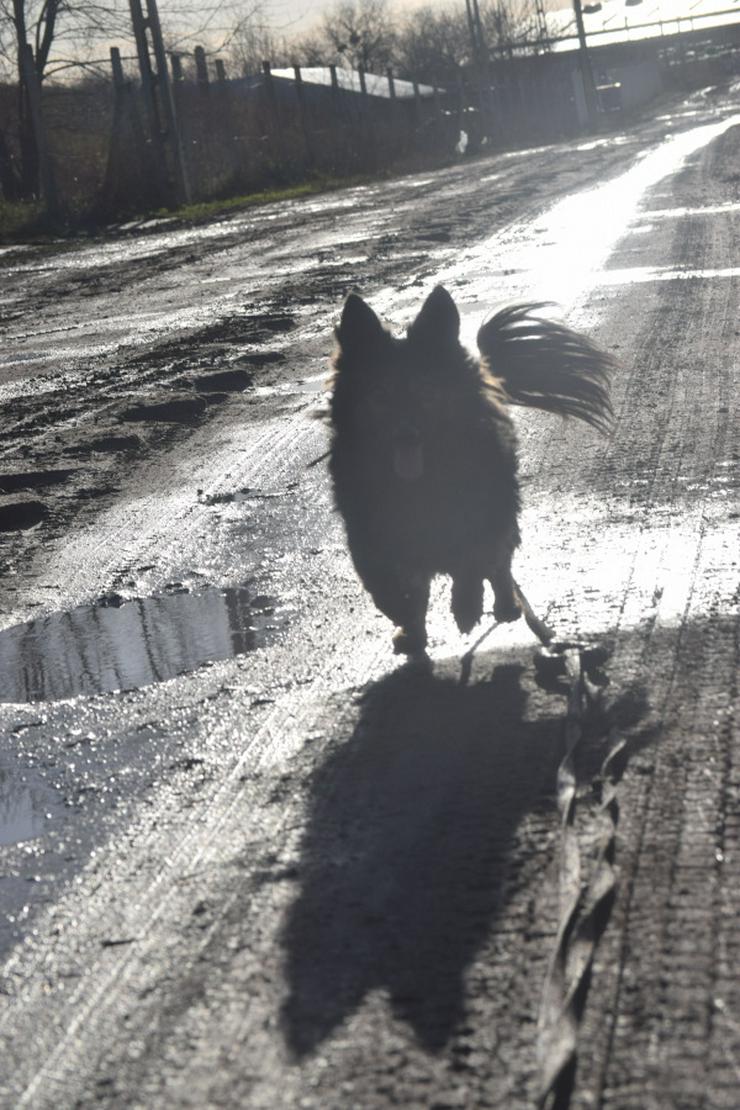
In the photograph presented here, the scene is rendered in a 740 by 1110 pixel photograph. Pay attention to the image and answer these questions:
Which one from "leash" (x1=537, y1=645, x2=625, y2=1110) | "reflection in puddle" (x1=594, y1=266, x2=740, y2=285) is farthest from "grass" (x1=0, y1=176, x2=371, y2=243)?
"leash" (x1=537, y1=645, x2=625, y2=1110)

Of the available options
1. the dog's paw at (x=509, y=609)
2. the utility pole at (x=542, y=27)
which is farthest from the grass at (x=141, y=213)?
the utility pole at (x=542, y=27)

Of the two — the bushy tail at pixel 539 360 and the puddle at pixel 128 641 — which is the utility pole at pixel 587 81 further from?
the puddle at pixel 128 641

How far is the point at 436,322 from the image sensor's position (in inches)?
215

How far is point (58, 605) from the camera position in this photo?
21.5ft

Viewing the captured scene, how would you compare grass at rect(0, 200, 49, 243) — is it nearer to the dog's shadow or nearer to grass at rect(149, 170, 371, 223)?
grass at rect(149, 170, 371, 223)

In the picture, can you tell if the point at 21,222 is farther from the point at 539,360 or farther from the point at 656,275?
the point at 539,360

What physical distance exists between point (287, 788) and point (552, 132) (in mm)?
65974

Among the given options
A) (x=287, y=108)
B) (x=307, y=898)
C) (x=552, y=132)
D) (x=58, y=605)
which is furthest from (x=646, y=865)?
(x=552, y=132)

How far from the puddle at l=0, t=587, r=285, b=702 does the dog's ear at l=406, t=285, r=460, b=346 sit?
116cm

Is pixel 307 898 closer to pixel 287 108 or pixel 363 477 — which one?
pixel 363 477

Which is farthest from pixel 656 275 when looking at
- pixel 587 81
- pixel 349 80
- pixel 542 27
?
pixel 542 27

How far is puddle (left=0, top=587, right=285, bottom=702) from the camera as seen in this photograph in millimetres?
5520

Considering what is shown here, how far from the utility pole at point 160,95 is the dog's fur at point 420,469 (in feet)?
106

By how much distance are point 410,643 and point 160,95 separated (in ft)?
113
